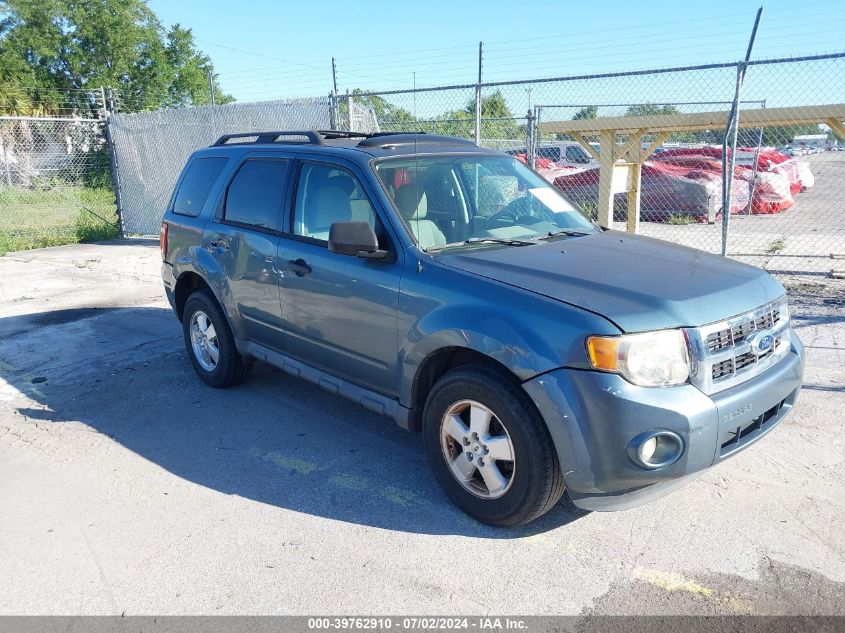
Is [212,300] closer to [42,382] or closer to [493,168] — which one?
[42,382]

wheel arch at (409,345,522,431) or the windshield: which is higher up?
the windshield

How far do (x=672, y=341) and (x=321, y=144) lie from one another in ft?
8.80

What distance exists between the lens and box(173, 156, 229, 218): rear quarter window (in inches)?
212

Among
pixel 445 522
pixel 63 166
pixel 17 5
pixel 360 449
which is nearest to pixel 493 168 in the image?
pixel 360 449

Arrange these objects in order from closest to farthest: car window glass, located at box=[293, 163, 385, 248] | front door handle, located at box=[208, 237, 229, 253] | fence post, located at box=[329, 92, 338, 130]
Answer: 1. car window glass, located at box=[293, 163, 385, 248]
2. front door handle, located at box=[208, 237, 229, 253]
3. fence post, located at box=[329, 92, 338, 130]

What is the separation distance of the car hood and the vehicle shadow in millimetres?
1211

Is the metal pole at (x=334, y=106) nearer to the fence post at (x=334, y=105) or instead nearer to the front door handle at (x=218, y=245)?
the fence post at (x=334, y=105)

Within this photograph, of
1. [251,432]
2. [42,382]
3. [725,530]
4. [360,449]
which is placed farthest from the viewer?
[42,382]

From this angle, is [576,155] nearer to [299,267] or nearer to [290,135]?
[290,135]

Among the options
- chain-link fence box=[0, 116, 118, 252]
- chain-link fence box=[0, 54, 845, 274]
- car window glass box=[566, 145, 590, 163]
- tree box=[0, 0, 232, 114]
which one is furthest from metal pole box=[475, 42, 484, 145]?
tree box=[0, 0, 232, 114]

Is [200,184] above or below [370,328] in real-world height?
above

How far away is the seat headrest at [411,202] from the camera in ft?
12.8

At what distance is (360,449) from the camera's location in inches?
171

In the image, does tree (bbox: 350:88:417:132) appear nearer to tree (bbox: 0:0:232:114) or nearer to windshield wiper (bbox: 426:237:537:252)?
windshield wiper (bbox: 426:237:537:252)
